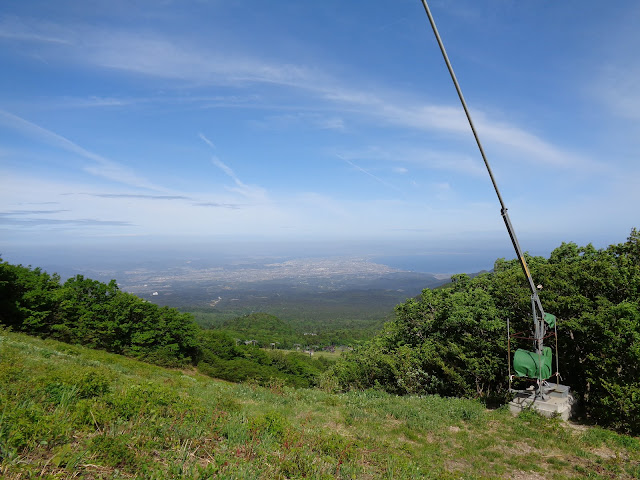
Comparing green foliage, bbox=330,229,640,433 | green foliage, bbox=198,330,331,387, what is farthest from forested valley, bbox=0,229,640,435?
green foliage, bbox=198,330,331,387

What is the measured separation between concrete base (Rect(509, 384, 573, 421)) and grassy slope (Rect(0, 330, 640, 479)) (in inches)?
18.1

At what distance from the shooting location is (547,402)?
35.4 ft

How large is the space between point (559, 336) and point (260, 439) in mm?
13369

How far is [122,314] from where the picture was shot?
39000mm

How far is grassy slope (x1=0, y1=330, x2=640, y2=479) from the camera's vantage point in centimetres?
402

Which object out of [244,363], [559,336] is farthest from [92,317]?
[559,336]

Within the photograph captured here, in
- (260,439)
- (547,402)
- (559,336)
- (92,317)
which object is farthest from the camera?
(92,317)

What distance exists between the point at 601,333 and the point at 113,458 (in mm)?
14325

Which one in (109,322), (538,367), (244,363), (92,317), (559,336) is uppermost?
(559,336)

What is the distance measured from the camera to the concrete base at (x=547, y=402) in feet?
34.3

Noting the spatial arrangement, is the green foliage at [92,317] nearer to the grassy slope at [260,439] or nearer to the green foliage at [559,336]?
the grassy slope at [260,439]

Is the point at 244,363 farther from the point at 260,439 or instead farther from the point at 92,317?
the point at 260,439

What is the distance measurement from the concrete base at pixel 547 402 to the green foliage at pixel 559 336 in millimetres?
748

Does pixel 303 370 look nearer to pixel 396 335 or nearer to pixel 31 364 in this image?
pixel 396 335
